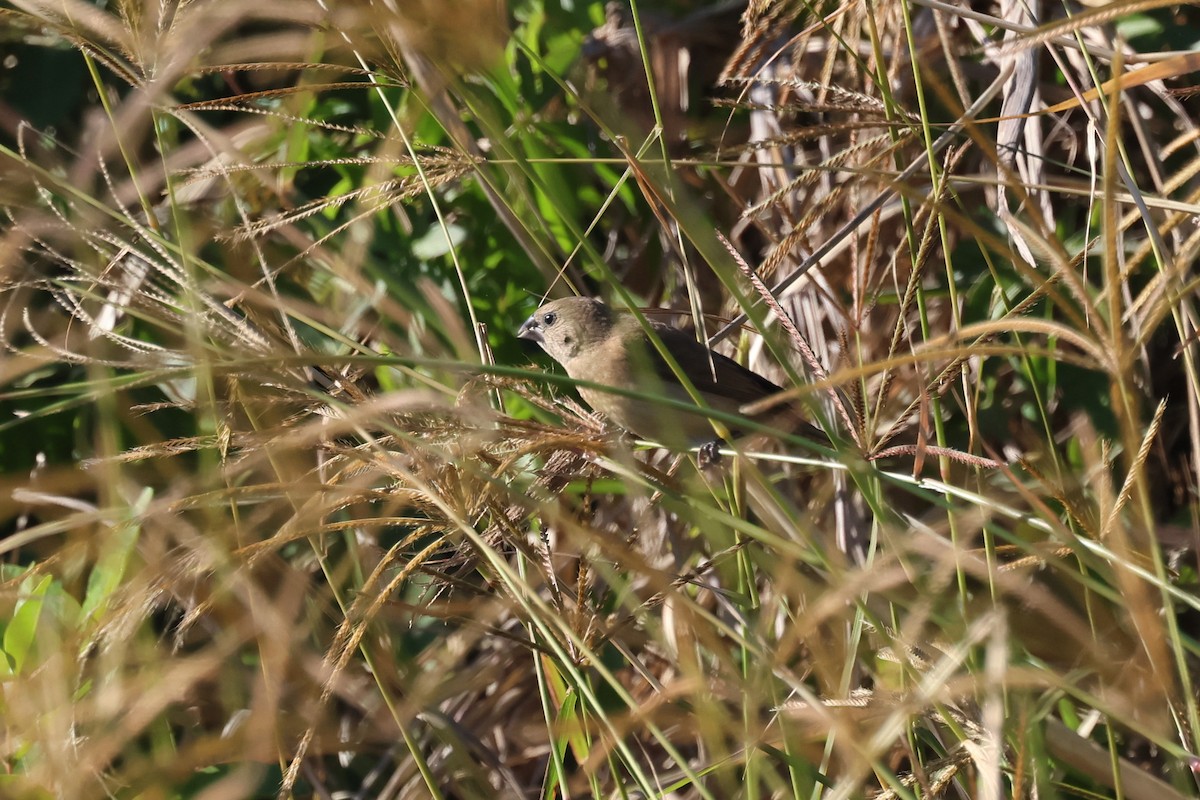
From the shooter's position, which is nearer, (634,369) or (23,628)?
(23,628)

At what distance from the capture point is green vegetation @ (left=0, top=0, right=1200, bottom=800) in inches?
58.6

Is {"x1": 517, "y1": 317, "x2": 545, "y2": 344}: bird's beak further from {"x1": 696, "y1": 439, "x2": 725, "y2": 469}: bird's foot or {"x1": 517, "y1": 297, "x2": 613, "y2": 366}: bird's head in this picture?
{"x1": 696, "y1": 439, "x2": 725, "y2": 469}: bird's foot

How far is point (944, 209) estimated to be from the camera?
1.07m

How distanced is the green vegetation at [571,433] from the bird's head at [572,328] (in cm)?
22

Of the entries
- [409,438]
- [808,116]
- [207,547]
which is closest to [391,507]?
[409,438]

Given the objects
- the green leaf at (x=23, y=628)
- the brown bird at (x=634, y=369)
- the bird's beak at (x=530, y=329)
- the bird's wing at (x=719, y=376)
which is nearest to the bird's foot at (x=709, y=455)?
the brown bird at (x=634, y=369)

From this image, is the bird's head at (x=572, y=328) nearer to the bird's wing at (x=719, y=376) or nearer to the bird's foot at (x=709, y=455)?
the bird's wing at (x=719, y=376)

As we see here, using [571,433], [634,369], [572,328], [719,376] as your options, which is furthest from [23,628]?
[572,328]

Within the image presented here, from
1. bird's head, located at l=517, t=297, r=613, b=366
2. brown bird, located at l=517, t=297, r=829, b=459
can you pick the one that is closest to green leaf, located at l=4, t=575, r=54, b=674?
brown bird, located at l=517, t=297, r=829, b=459

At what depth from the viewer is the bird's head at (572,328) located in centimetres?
407

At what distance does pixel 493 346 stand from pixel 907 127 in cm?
203

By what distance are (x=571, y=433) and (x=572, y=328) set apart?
8.23 ft

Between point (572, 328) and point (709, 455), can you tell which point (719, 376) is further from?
point (572, 328)

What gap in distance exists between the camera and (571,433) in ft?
5.56
